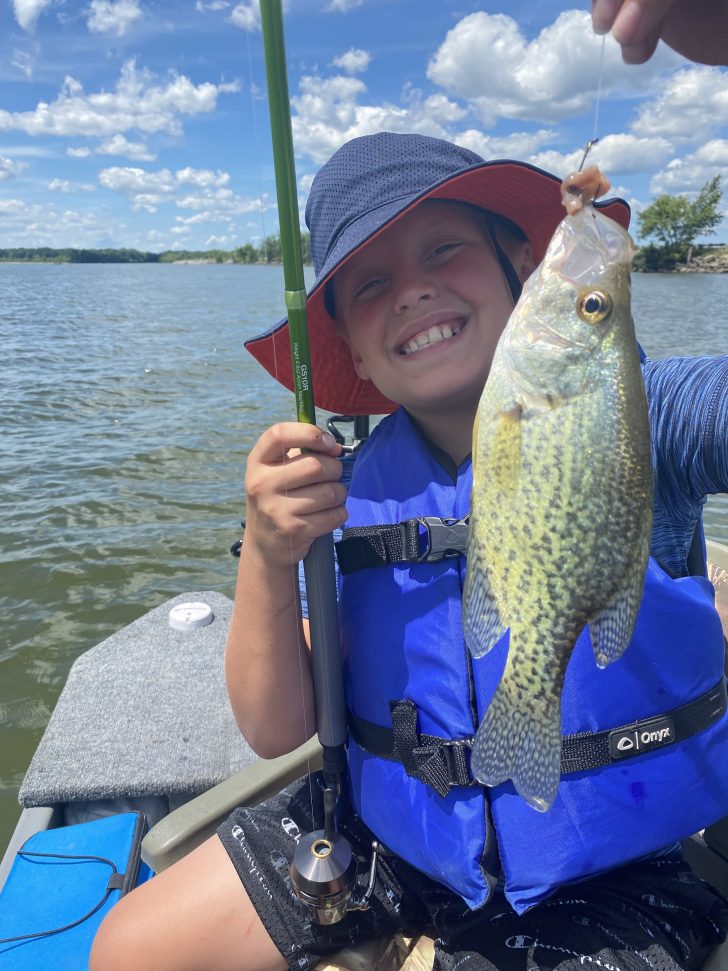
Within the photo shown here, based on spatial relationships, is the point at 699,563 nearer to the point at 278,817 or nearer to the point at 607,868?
the point at 607,868

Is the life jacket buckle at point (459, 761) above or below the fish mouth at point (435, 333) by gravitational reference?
below

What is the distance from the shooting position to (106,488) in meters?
9.75

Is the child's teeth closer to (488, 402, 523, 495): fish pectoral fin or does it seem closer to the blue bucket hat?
the blue bucket hat

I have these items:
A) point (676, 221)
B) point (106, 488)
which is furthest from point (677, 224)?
point (106, 488)

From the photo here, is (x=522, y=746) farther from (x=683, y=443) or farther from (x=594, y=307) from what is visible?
(x=594, y=307)

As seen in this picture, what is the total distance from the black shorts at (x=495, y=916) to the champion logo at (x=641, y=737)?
42 cm

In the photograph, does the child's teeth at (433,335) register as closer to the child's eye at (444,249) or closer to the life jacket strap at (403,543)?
the child's eye at (444,249)

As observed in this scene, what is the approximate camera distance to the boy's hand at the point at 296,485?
1869 mm

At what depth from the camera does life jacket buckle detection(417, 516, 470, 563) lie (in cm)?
210

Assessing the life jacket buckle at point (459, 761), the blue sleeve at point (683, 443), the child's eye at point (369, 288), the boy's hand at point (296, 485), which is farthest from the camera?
the child's eye at point (369, 288)

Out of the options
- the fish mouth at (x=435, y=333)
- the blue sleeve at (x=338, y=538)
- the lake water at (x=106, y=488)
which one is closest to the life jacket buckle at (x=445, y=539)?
the blue sleeve at (x=338, y=538)

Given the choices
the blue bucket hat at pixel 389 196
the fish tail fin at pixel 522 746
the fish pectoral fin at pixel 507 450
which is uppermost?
the blue bucket hat at pixel 389 196

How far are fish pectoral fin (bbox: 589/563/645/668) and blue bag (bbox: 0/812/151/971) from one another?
226 centimetres

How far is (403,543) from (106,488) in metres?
8.47
